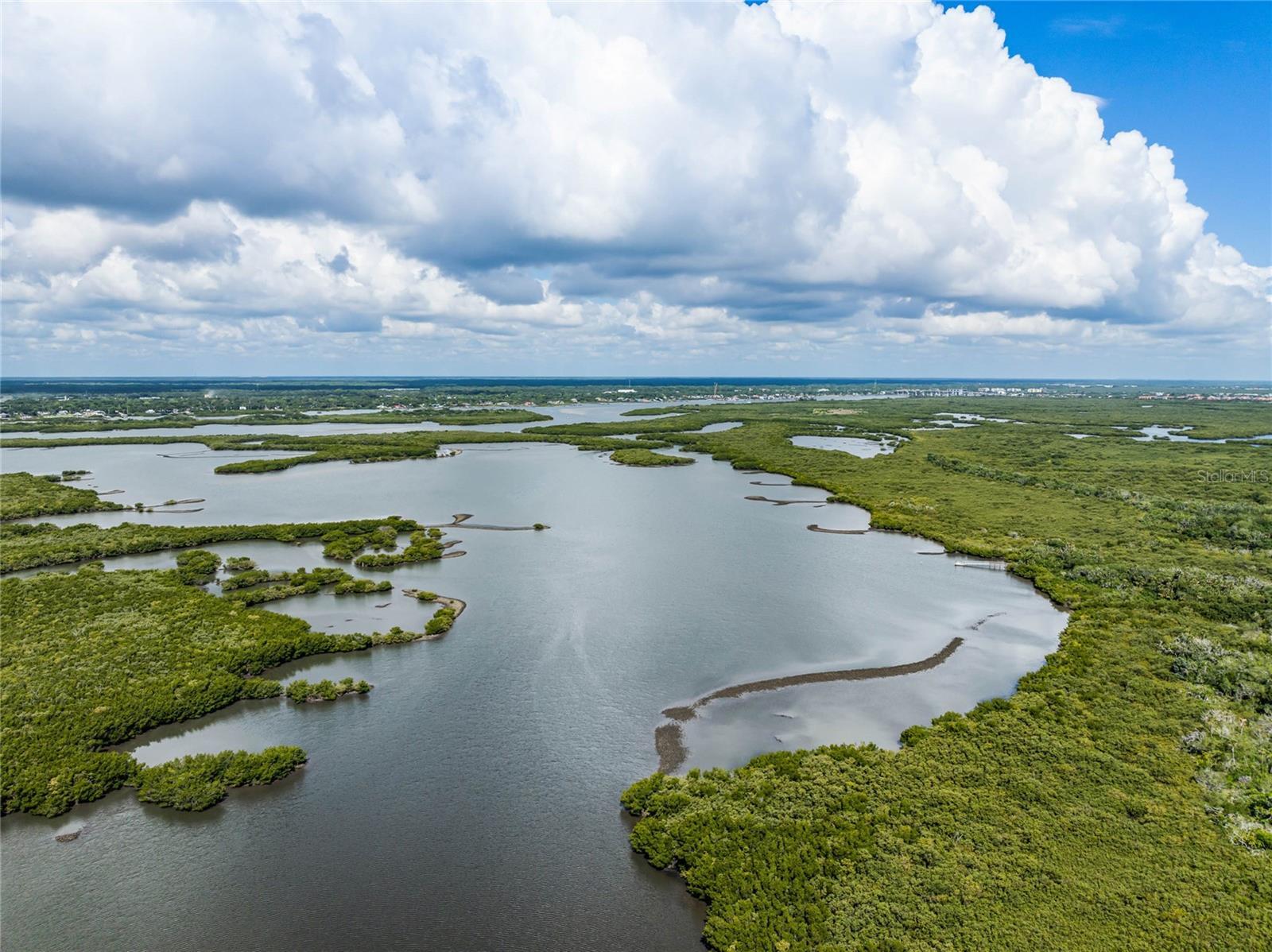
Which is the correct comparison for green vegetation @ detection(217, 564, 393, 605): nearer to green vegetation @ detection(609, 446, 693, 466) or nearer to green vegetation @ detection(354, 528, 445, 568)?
green vegetation @ detection(354, 528, 445, 568)

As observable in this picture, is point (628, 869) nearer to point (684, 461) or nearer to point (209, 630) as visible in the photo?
point (209, 630)

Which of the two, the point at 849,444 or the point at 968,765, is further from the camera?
the point at 849,444

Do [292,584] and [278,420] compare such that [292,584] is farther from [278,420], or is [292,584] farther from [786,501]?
[278,420]

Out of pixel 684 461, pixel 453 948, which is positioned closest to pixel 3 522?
pixel 453 948

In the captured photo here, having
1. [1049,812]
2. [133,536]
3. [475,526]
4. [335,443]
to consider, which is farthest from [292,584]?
[335,443]

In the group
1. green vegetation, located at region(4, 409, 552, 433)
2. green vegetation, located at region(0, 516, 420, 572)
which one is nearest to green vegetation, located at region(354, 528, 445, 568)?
green vegetation, located at region(0, 516, 420, 572)

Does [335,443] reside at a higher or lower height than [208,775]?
higher

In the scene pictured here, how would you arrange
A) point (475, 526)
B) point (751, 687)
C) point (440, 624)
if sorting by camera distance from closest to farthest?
1. point (751, 687)
2. point (440, 624)
3. point (475, 526)

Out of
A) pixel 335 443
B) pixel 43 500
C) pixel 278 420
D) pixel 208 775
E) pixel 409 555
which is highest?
pixel 278 420
